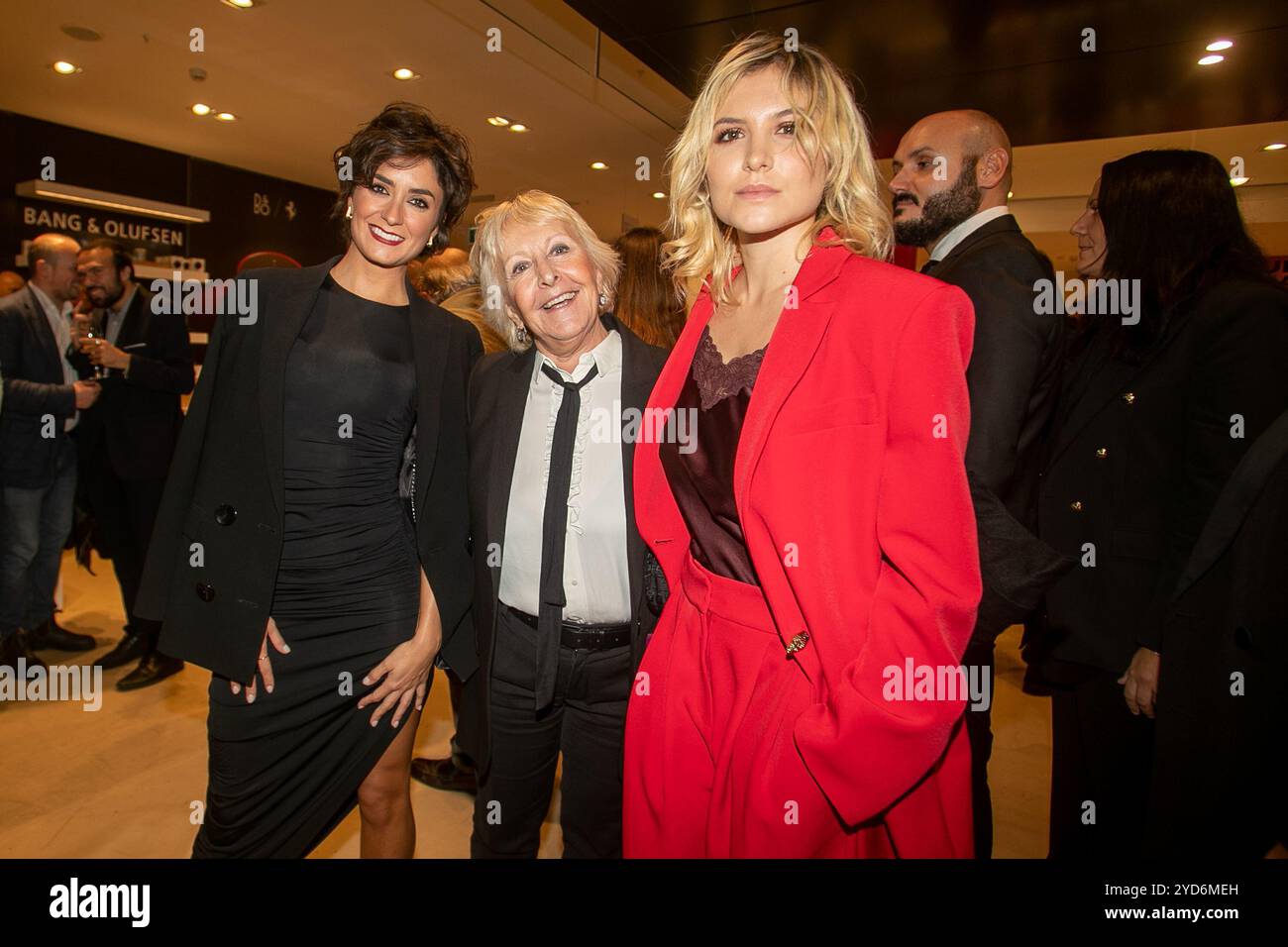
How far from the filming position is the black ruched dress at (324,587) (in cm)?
175

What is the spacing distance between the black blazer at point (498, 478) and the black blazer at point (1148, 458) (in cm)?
105

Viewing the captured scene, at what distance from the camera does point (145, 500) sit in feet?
12.7

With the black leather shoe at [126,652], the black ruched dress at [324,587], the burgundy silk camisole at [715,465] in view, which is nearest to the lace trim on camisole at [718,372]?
the burgundy silk camisole at [715,465]

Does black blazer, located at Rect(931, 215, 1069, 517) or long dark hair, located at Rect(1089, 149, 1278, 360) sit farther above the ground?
long dark hair, located at Rect(1089, 149, 1278, 360)

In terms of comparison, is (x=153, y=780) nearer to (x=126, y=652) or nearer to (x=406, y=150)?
(x=126, y=652)

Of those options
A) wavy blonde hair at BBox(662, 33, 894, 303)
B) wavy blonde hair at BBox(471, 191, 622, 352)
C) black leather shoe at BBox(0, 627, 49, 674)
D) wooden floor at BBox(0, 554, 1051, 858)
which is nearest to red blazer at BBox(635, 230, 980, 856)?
wavy blonde hair at BBox(662, 33, 894, 303)

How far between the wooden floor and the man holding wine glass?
339 millimetres

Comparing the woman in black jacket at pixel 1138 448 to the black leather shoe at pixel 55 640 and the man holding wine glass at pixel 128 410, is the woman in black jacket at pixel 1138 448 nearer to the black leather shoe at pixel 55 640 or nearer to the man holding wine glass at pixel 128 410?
the man holding wine glass at pixel 128 410

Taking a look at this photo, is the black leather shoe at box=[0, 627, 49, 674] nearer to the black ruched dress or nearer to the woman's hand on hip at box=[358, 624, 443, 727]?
the black ruched dress

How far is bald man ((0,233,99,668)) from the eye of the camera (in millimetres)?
3625

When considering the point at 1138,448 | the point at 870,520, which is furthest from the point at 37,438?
the point at 1138,448
